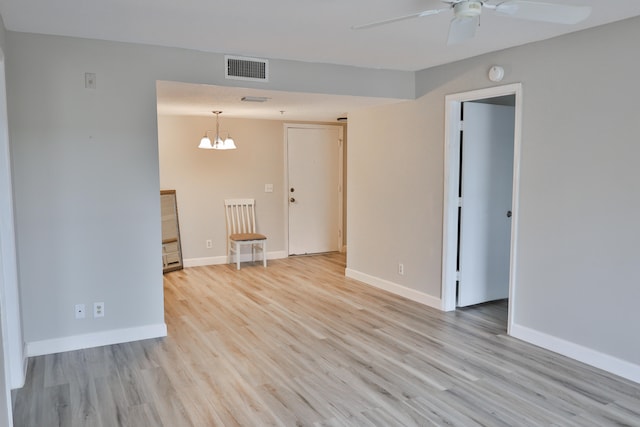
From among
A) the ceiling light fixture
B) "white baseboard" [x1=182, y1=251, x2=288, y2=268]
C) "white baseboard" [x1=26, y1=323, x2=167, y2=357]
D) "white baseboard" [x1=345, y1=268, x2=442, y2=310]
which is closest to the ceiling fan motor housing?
"white baseboard" [x1=345, y1=268, x2=442, y2=310]

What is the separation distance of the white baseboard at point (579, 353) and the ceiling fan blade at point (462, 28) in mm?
2387

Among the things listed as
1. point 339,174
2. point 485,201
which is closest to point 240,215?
point 339,174

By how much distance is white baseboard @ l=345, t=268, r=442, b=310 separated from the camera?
15.7ft

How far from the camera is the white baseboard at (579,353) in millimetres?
3133

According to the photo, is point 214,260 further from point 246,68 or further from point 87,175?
point 246,68

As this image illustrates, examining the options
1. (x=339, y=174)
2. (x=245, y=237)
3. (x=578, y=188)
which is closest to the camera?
(x=578, y=188)

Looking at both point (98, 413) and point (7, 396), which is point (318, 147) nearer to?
point (98, 413)

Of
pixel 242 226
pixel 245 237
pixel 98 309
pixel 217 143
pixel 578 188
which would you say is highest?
pixel 217 143

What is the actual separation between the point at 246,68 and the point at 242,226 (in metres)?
3.35

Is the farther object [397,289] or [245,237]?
[245,237]

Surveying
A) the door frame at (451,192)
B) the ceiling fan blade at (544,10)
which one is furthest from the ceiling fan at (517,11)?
the door frame at (451,192)

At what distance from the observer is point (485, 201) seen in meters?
4.75

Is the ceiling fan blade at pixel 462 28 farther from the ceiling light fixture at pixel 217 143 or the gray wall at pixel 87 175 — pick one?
the ceiling light fixture at pixel 217 143

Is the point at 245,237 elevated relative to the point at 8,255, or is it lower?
lower
